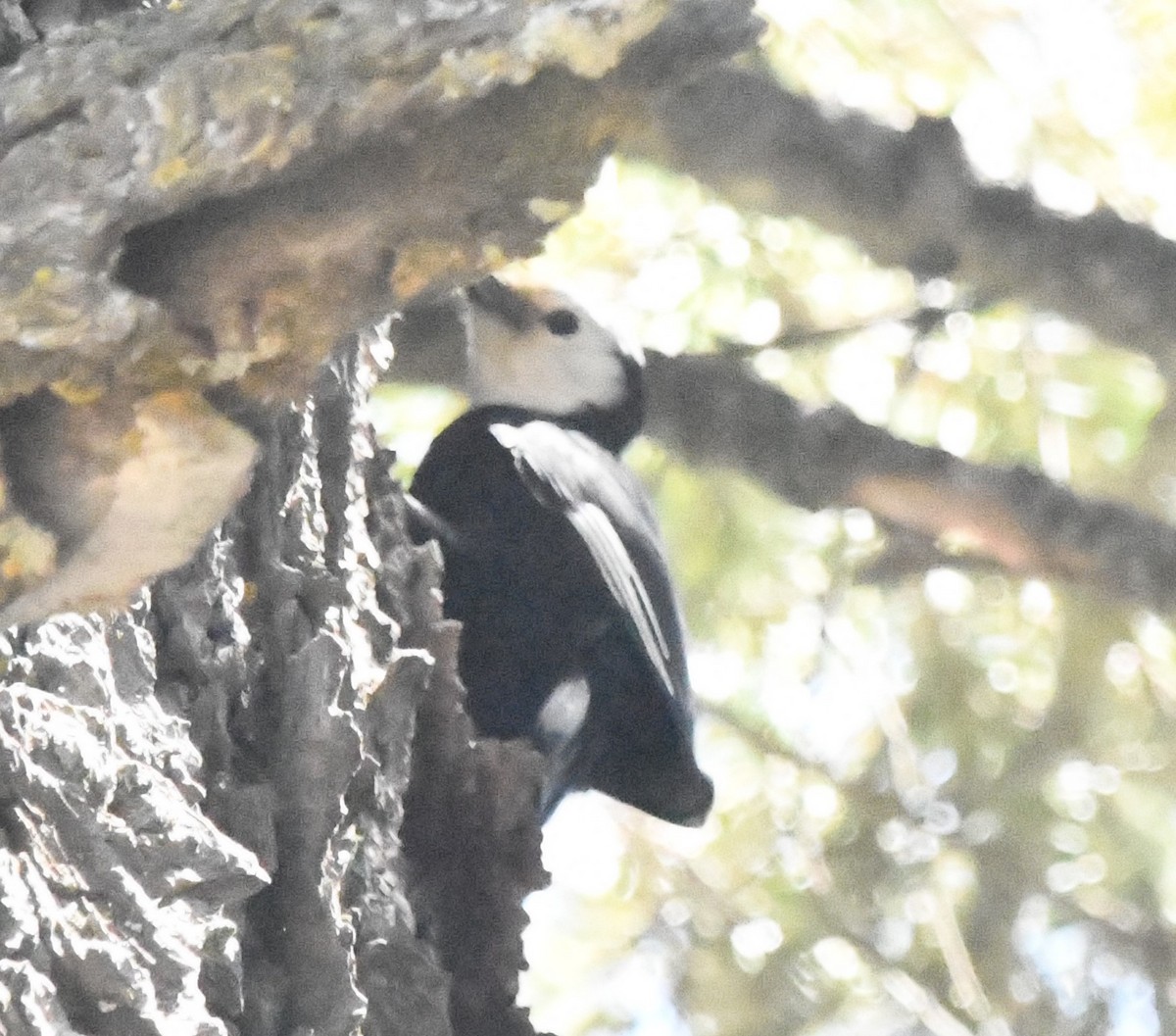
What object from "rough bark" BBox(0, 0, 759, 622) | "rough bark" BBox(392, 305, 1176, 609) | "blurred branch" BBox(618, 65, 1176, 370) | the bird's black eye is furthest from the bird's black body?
"rough bark" BBox(0, 0, 759, 622)

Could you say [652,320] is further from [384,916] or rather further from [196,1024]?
[196,1024]

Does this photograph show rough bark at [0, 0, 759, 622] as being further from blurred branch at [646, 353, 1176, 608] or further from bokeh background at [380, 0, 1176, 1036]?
bokeh background at [380, 0, 1176, 1036]

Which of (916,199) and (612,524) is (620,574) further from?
(916,199)

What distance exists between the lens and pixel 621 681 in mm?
2162

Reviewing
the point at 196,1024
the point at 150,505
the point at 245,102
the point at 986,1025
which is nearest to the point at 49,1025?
the point at 196,1024

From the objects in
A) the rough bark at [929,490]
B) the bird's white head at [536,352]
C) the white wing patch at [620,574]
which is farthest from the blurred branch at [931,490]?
the bird's white head at [536,352]

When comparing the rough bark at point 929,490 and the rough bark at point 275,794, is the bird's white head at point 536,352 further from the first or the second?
the rough bark at point 275,794

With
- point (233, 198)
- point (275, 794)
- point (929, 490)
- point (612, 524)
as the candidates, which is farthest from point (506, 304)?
point (233, 198)

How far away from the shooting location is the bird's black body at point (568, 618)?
207 centimetres

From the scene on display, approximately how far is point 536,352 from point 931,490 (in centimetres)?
88

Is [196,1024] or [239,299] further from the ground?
[239,299]

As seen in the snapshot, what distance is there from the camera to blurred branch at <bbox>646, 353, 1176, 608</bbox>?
2.02 metres

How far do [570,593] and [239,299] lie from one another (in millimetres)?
1448

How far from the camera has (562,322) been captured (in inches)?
108
